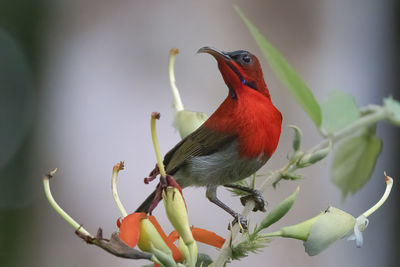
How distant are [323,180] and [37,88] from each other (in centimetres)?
166

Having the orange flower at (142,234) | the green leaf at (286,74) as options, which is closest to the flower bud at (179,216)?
the orange flower at (142,234)

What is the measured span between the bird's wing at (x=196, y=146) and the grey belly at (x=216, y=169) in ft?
0.04

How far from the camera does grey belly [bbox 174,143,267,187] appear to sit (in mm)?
852

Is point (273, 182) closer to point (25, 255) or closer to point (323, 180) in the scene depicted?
point (323, 180)

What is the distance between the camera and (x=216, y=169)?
95cm

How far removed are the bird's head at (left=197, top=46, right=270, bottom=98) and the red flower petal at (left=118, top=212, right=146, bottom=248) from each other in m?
0.31

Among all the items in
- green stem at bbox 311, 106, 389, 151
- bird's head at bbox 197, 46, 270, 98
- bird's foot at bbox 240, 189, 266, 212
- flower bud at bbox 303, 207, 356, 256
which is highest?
bird's head at bbox 197, 46, 270, 98

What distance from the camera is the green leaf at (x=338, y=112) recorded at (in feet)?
2.55

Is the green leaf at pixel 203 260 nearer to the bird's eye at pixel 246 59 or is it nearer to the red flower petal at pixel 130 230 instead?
the red flower petal at pixel 130 230

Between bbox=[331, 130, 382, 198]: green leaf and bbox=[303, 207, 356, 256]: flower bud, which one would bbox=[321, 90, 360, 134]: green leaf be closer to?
bbox=[331, 130, 382, 198]: green leaf

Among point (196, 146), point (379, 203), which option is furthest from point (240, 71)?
point (379, 203)

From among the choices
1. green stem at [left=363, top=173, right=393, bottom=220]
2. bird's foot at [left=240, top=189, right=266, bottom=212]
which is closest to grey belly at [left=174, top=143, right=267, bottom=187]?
bird's foot at [left=240, top=189, right=266, bottom=212]

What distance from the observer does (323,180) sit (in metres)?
2.84

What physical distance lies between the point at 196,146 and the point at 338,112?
0.21 metres
